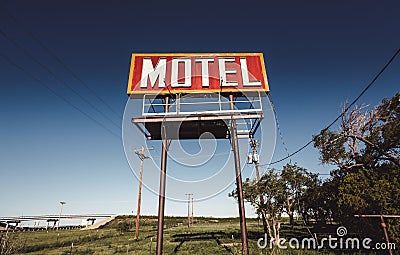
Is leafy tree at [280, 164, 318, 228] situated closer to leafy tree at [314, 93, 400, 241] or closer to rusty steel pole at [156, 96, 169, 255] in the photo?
leafy tree at [314, 93, 400, 241]

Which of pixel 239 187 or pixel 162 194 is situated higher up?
pixel 239 187

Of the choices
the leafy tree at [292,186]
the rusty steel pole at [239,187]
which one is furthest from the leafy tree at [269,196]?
the rusty steel pole at [239,187]

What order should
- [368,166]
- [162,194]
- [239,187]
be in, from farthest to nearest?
[368,166] → [239,187] → [162,194]

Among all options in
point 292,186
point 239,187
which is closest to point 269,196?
point 292,186

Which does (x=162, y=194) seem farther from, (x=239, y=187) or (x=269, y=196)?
(x=269, y=196)

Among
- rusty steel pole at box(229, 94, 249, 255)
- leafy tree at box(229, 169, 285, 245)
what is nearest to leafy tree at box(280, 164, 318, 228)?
leafy tree at box(229, 169, 285, 245)

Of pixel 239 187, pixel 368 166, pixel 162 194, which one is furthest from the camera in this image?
pixel 368 166

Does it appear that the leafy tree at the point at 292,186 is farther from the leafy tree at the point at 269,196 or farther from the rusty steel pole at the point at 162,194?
the rusty steel pole at the point at 162,194

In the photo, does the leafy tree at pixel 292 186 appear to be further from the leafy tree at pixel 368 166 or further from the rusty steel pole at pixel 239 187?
the rusty steel pole at pixel 239 187

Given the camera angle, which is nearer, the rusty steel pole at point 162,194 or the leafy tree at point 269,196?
the rusty steel pole at point 162,194

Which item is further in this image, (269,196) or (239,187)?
(269,196)

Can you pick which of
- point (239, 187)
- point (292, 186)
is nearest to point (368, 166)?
point (292, 186)

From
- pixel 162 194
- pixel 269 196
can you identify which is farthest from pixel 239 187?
pixel 269 196

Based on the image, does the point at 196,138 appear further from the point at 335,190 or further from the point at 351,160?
the point at 351,160
